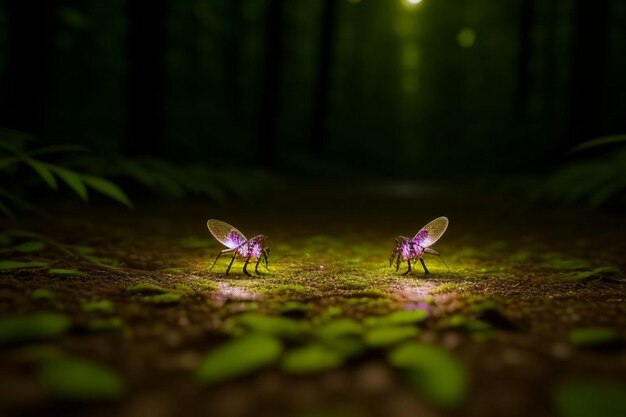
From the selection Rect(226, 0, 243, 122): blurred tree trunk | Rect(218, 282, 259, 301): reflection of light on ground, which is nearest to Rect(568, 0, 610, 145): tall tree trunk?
Rect(218, 282, 259, 301): reflection of light on ground

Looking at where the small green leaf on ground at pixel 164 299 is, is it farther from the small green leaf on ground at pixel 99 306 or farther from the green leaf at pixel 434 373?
the green leaf at pixel 434 373

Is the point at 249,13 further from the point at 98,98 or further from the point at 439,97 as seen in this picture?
the point at 439,97

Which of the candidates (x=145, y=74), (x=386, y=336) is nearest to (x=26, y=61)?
(x=145, y=74)

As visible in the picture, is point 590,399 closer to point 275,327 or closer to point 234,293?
point 275,327

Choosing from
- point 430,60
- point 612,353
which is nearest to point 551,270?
point 612,353

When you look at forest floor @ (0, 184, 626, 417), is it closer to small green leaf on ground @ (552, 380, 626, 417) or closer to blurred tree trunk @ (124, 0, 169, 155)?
small green leaf on ground @ (552, 380, 626, 417)

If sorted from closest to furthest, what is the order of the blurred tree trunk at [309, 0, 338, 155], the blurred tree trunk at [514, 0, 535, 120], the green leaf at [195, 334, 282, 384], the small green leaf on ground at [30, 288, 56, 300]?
1. the green leaf at [195, 334, 282, 384]
2. the small green leaf on ground at [30, 288, 56, 300]
3. the blurred tree trunk at [309, 0, 338, 155]
4. the blurred tree trunk at [514, 0, 535, 120]
